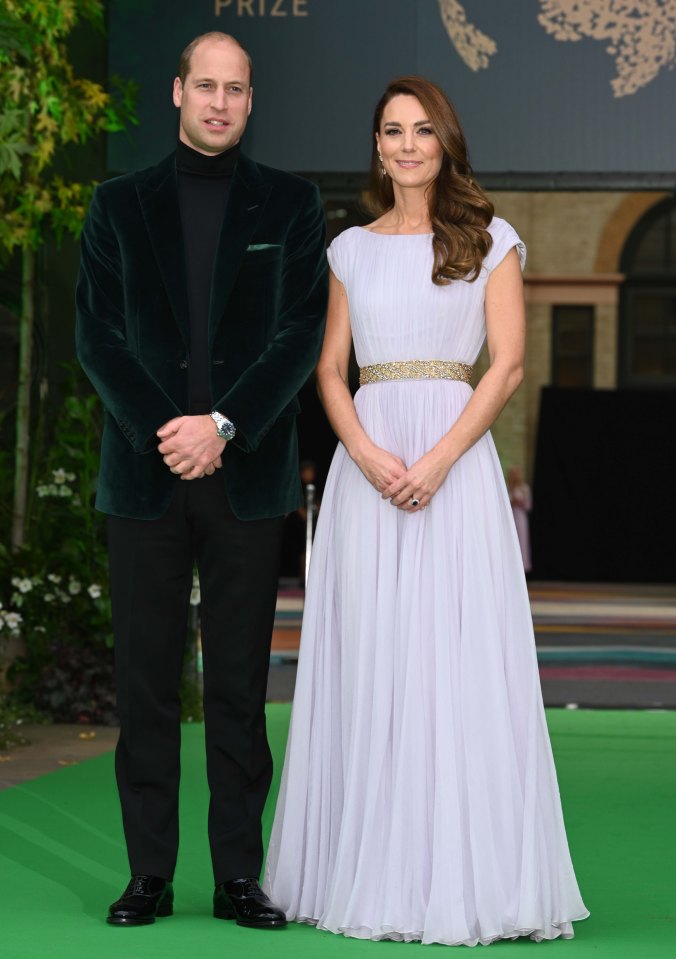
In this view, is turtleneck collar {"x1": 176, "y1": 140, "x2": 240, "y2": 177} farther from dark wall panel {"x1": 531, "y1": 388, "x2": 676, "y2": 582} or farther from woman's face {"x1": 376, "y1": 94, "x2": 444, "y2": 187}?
dark wall panel {"x1": 531, "y1": 388, "x2": 676, "y2": 582}

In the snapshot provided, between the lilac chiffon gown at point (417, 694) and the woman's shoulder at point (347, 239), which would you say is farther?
the woman's shoulder at point (347, 239)

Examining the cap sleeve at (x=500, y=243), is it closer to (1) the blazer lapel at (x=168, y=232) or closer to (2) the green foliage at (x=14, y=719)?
(1) the blazer lapel at (x=168, y=232)

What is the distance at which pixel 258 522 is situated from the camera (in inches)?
140

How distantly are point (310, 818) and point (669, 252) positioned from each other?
827 inches

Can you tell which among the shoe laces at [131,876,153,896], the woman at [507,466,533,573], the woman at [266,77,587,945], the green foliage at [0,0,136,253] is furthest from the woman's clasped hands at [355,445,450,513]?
the woman at [507,466,533,573]

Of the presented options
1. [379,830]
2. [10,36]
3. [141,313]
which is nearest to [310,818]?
[379,830]

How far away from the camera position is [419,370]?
12.3 ft

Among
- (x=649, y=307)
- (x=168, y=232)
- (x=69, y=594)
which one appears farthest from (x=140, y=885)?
(x=649, y=307)

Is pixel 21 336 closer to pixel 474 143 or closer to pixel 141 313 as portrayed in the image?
pixel 474 143

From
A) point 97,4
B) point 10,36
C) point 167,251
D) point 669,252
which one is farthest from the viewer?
point 669,252

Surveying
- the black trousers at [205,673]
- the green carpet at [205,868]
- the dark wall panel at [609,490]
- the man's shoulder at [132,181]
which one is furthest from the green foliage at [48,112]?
the dark wall panel at [609,490]

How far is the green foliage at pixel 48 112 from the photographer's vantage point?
677 cm

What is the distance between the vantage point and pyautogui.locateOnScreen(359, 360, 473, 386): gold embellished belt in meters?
3.73

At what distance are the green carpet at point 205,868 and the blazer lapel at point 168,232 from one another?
1285 mm
